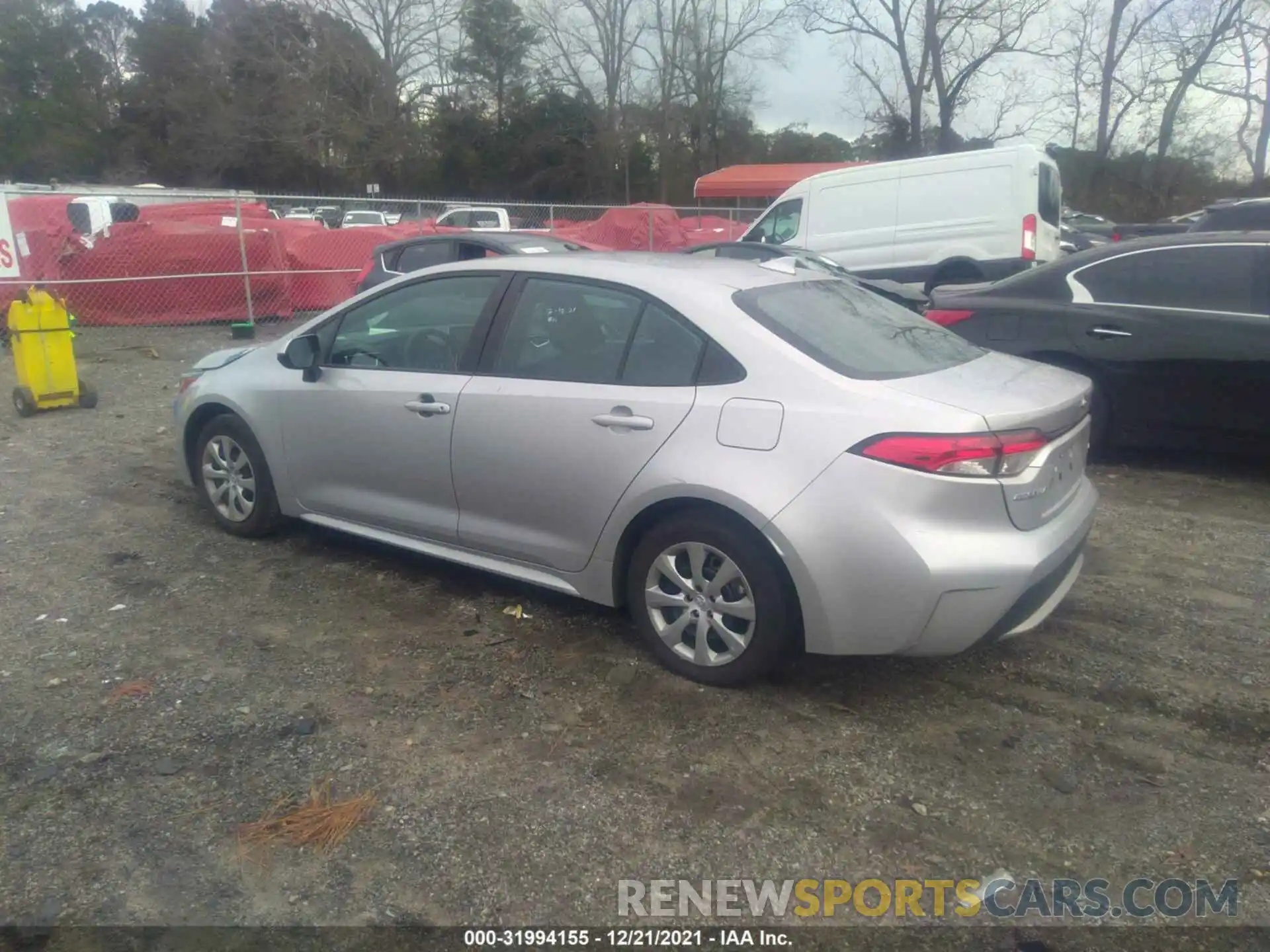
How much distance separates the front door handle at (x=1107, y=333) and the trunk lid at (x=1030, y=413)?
2.52 m

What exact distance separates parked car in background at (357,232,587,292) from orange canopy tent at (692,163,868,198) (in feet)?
83.3

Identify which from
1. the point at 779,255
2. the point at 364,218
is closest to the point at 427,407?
the point at 779,255

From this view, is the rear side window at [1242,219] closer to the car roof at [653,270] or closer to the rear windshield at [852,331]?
the rear windshield at [852,331]

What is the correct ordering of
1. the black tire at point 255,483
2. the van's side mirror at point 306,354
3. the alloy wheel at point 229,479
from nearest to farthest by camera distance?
the van's side mirror at point 306,354, the black tire at point 255,483, the alloy wheel at point 229,479

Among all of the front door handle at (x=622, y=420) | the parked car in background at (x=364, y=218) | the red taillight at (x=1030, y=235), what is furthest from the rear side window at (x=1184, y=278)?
the parked car in background at (x=364, y=218)

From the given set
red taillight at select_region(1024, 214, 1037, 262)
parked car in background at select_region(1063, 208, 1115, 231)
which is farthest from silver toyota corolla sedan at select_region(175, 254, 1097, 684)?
parked car in background at select_region(1063, 208, 1115, 231)

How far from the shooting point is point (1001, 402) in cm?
349

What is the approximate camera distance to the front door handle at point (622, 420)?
3754 millimetres

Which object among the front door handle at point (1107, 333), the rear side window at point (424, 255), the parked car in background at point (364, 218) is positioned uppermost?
the parked car in background at point (364, 218)

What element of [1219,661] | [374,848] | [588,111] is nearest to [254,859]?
[374,848]

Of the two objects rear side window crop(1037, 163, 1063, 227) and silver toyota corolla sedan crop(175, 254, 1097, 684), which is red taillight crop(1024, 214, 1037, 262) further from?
silver toyota corolla sedan crop(175, 254, 1097, 684)

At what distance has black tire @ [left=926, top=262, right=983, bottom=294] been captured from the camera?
1360 cm

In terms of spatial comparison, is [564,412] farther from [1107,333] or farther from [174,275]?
[174,275]

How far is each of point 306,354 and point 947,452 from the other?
3.06 m
